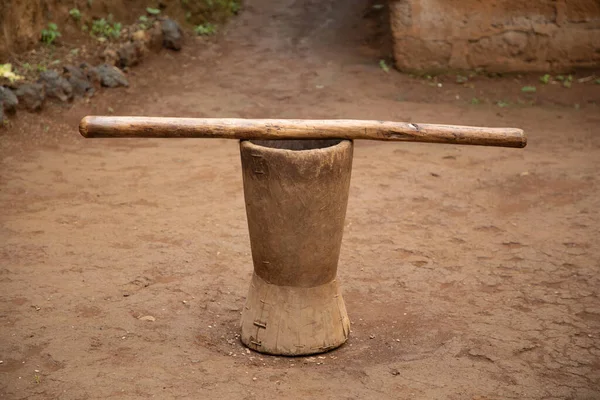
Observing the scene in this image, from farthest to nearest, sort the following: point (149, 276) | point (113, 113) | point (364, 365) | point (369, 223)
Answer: point (113, 113) < point (369, 223) < point (149, 276) < point (364, 365)

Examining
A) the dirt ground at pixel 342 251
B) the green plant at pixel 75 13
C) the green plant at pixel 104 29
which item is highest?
the green plant at pixel 75 13

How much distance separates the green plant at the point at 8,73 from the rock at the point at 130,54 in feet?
3.99

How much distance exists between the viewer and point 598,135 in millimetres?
6699

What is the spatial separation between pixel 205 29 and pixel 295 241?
6.16m

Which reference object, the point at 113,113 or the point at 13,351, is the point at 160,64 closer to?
the point at 113,113

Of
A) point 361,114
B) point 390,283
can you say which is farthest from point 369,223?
point 361,114

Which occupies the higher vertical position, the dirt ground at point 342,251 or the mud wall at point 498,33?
the mud wall at point 498,33

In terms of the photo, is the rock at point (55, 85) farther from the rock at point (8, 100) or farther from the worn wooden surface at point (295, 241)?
the worn wooden surface at point (295, 241)

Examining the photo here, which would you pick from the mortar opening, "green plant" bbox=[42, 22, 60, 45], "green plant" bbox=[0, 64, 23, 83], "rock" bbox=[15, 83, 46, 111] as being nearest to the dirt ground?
"rock" bbox=[15, 83, 46, 111]

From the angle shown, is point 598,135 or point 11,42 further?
point 11,42

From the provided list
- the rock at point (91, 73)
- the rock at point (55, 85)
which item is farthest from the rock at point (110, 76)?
the rock at point (55, 85)

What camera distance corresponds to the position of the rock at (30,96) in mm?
6742

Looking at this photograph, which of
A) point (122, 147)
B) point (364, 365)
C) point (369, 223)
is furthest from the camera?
point (122, 147)

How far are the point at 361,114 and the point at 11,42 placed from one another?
11.3ft
